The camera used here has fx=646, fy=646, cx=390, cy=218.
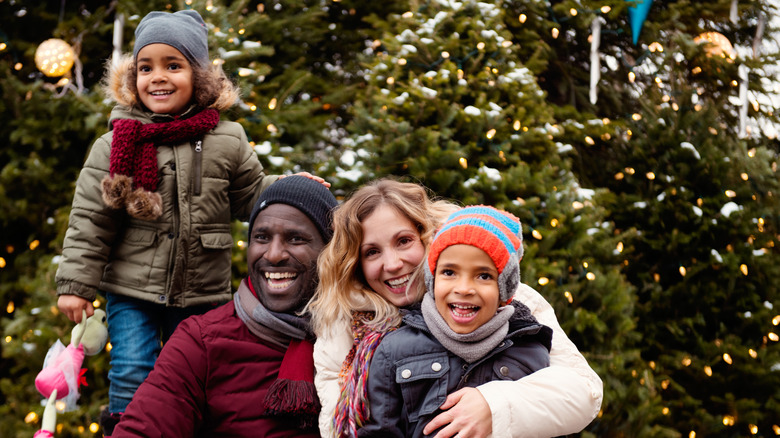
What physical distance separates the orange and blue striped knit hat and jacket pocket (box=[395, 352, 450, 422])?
0.84 ft

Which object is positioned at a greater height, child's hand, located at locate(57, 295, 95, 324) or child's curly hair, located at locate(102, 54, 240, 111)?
child's curly hair, located at locate(102, 54, 240, 111)

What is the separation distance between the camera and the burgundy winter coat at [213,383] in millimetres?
2275

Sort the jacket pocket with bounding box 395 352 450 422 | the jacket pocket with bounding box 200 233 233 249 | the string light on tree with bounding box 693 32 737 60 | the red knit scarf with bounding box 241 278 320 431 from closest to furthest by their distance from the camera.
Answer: the jacket pocket with bounding box 395 352 450 422, the red knit scarf with bounding box 241 278 320 431, the jacket pocket with bounding box 200 233 233 249, the string light on tree with bounding box 693 32 737 60

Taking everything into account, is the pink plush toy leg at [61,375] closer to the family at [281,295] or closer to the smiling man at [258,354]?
the family at [281,295]

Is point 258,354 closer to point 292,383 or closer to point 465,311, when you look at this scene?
point 292,383

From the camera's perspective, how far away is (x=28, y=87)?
5121mm

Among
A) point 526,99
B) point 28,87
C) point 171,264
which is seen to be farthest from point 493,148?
point 28,87

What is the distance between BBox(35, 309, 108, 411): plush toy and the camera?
265 cm

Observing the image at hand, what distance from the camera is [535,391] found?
2.02 metres

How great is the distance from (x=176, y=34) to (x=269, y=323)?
1374mm

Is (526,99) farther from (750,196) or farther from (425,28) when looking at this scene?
(750,196)

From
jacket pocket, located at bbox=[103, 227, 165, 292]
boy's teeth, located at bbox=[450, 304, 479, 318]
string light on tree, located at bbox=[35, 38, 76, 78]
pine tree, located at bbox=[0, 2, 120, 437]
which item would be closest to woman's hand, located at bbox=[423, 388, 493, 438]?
boy's teeth, located at bbox=[450, 304, 479, 318]

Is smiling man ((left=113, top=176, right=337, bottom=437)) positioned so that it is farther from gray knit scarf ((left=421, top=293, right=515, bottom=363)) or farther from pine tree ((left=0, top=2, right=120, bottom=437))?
pine tree ((left=0, top=2, right=120, bottom=437))

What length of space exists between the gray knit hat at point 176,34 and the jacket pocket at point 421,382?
5.72 ft
